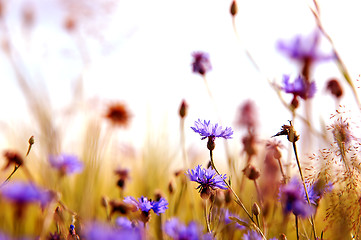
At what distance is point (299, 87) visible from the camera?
1.10 m

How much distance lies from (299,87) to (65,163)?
32.7 inches

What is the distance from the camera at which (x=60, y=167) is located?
1.39 meters

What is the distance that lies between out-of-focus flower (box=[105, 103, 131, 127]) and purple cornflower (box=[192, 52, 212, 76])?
84 cm

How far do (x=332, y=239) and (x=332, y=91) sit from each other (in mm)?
541

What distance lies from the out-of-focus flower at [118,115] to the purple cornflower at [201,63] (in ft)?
2.76

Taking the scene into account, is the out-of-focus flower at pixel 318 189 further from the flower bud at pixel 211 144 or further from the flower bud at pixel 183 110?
the flower bud at pixel 183 110

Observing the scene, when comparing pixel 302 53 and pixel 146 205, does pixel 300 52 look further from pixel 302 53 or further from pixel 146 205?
pixel 146 205

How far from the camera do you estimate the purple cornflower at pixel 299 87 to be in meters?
1.09

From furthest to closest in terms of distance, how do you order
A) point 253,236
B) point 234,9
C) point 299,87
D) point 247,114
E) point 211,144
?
1. point 247,114
2. point 234,9
3. point 299,87
4. point 211,144
5. point 253,236

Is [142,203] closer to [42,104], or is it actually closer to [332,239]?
[332,239]

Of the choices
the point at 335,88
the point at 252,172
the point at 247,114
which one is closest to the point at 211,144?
the point at 252,172

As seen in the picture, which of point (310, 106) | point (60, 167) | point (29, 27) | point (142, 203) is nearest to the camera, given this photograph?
point (142, 203)

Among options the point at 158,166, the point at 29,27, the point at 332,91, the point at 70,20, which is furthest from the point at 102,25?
the point at 332,91

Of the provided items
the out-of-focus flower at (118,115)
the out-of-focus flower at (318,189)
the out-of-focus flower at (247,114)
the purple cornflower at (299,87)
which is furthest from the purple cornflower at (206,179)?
the out-of-focus flower at (118,115)
